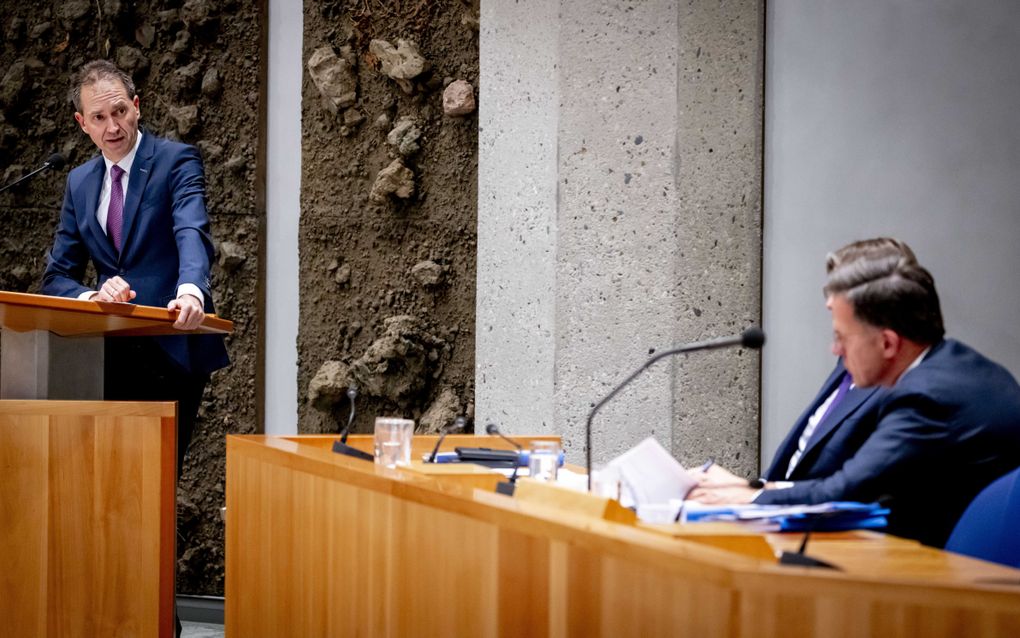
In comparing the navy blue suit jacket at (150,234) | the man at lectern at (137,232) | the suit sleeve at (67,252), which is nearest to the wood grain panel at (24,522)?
the man at lectern at (137,232)

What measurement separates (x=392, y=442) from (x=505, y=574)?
2.68 ft

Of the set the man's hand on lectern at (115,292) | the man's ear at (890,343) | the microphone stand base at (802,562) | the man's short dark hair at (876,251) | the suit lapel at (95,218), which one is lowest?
the microphone stand base at (802,562)

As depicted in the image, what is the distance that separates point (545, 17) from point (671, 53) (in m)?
0.54

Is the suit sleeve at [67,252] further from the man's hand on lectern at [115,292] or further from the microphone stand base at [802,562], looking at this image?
the microphone stand base at [802,562]

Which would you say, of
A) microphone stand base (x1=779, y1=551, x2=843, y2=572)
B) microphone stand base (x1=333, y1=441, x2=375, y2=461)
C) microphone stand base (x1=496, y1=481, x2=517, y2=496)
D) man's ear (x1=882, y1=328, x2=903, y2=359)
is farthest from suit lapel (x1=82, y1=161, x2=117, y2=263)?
microphone stand base (x1=779, y1=551, x2=843, y2=572)

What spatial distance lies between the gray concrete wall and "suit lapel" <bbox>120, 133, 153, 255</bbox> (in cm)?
221

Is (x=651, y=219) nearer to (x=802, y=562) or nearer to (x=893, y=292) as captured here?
(x=893, y=292)

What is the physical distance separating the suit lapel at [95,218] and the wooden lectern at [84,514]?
2.73ft

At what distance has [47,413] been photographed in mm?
2889

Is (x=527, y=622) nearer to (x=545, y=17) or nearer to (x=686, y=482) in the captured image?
(x=686, y=482)

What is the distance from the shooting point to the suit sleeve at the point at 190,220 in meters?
3.54

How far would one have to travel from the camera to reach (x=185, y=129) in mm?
4949

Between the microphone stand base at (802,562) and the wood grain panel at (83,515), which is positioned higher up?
the microphone stand base at (802,562)

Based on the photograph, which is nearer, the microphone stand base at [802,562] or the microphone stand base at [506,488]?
the microphone stand base at [802,562]
